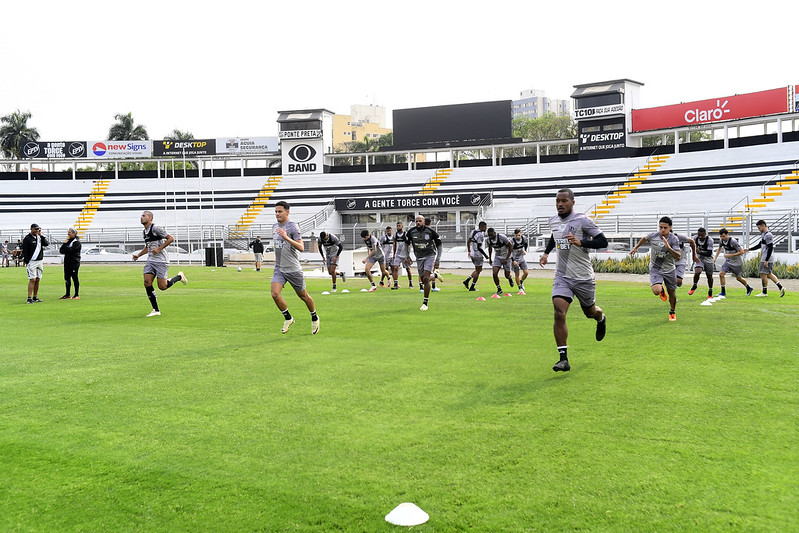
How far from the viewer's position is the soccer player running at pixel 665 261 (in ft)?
39.3

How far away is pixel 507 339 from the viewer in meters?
9.81

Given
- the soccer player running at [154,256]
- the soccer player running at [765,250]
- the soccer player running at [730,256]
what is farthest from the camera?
the soccer player running at [730,256]

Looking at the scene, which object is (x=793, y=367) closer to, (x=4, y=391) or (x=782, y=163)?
(x=4, y=391)

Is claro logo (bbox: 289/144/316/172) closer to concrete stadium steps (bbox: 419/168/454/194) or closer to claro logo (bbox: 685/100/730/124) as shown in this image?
concrete stadium steps (bbox: 419/168/454/194)

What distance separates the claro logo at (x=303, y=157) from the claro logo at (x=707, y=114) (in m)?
34.9

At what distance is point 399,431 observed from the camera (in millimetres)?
5023

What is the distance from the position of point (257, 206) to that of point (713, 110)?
134ft

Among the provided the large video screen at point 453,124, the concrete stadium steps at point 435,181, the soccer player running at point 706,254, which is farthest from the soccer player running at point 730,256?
the large video screen at point 453,124

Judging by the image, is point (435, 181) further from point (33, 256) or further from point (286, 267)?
point (286, 267)

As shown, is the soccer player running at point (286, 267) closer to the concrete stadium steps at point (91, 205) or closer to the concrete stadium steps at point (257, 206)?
the concrete stadium steps at point (257, 206)

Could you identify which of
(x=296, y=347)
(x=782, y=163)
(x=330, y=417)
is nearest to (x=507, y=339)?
(x=296, y=347)

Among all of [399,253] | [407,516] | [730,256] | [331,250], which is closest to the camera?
[407,516]

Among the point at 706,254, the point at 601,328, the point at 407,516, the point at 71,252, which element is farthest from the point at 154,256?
the point at 706,254

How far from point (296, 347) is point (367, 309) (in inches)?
205
